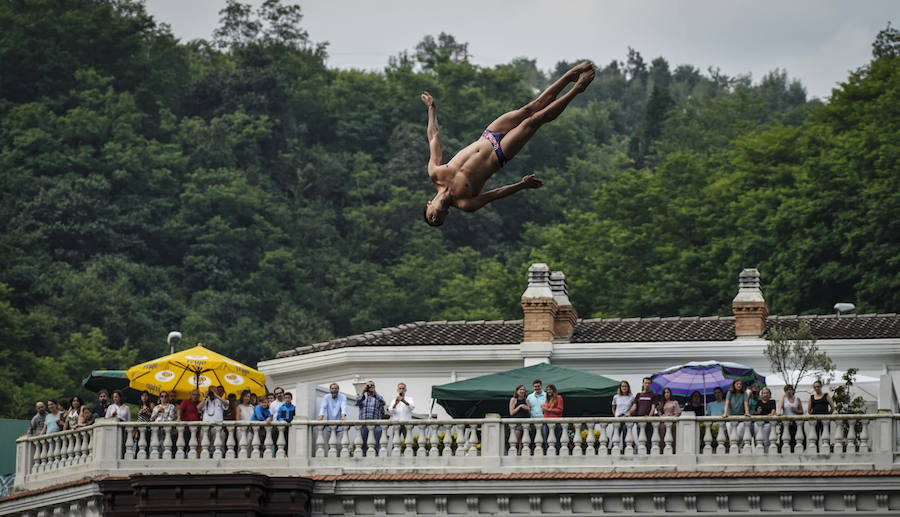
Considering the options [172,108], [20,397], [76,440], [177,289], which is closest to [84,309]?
[177,289]

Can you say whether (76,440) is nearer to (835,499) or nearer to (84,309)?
(835,499)

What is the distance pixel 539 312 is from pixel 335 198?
79.5 m

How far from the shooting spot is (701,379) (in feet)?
127

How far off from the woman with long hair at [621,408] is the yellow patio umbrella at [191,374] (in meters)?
7.41

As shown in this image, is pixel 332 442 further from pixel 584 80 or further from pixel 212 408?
pixel 584 80

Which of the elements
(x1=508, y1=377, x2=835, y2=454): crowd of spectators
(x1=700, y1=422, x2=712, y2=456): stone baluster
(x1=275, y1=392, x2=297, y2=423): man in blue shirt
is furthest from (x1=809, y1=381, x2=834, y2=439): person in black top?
(x1=275, y1=392, x2=297, y2=423): man in blue shirt

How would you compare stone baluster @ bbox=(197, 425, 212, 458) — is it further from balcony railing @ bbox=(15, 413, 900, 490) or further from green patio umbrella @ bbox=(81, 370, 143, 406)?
green patio umbrella @ bbox=(81, 370, 143, 406)

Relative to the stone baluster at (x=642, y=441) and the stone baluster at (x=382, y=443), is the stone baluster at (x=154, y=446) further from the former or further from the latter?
the stone baluster at (x=642, y=441)

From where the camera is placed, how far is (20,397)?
82500 millimetres

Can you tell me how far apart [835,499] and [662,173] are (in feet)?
196

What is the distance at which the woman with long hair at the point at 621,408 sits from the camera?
37062 mm

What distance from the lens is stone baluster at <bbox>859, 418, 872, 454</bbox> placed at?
36.2m

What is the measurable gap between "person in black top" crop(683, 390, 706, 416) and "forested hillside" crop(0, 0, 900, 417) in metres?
33.2

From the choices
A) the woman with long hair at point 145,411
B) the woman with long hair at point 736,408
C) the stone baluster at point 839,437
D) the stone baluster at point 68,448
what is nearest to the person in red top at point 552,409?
the woman with long hair at point 736,408
